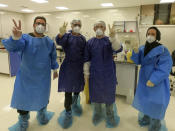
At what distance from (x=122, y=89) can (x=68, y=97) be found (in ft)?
3.48

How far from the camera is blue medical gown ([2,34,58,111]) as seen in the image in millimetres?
1395

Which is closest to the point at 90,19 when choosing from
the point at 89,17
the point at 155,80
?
the point at 89,17

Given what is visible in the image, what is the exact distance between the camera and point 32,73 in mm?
1430

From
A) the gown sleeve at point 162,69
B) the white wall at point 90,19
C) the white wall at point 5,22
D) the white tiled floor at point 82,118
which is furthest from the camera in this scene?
the white wall at point 5,22

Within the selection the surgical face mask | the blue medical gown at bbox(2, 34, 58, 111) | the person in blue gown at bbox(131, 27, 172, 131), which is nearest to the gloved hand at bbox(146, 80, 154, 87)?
the person in blue gown at bbox(131, 27, 172, 131)

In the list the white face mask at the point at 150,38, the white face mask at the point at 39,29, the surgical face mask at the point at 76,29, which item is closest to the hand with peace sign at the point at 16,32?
the white face mask at the point at 39,29

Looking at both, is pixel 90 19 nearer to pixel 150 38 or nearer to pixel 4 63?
pixel 4 63

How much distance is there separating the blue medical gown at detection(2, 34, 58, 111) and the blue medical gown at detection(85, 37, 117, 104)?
0.47 m

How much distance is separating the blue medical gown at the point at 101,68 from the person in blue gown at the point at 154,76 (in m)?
0.30

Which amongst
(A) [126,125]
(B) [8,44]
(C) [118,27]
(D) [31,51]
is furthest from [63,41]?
(C) [118,27]

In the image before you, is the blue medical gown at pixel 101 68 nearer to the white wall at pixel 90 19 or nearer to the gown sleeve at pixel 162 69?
the gown sleeve at pixel 162 69

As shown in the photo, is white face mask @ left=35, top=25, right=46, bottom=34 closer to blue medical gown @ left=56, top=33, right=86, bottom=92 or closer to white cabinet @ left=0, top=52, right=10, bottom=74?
blue medical gown @ left=56, top=33, right=86, bottom=92

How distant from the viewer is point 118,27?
500 cm

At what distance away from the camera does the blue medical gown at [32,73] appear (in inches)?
54.9
